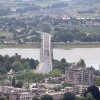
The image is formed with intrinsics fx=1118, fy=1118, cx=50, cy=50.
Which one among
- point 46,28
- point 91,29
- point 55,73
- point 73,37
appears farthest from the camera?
point 91,29

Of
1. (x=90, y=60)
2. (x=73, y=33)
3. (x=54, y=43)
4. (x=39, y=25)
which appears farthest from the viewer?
(x=39, y=25)

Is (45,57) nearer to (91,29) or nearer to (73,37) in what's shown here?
(73,37)

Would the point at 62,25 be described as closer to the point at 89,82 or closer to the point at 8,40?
the point at 8,40

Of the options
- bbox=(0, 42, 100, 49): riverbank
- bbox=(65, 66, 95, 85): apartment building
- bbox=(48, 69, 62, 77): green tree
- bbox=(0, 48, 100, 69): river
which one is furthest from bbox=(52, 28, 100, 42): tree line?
bbox=(65, 66, 95, 85): apartment building

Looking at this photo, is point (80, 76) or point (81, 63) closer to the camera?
point (80, 76)

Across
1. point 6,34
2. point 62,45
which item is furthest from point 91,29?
point 62,45

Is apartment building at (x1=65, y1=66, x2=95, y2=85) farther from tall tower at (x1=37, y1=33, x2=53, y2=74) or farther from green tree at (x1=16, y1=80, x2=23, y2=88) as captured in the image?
green tree at (x1=16, y1=80, x2=23, y2=88)

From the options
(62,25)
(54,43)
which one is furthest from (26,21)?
(54,43)
